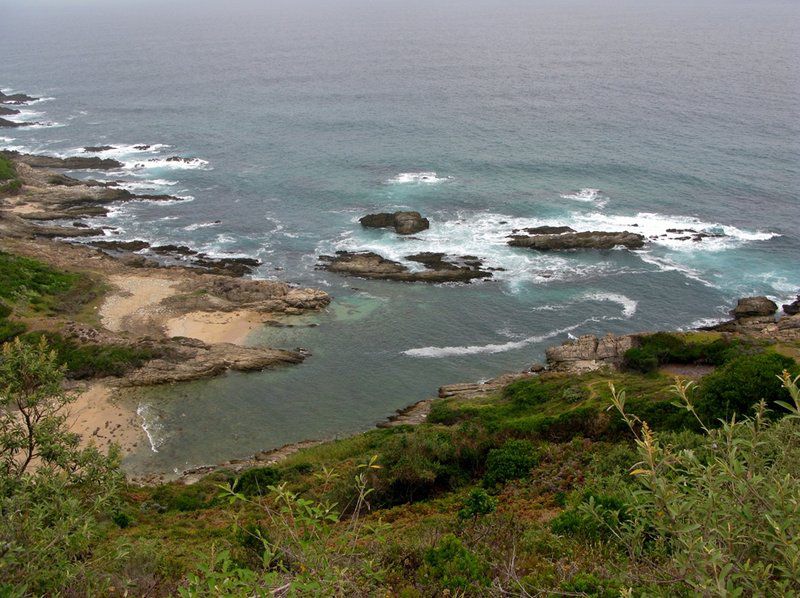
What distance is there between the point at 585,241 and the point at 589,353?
71.0ft

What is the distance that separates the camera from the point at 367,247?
63969mm

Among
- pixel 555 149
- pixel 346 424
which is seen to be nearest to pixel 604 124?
pixel 555 149

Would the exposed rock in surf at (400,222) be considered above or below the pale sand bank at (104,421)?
above

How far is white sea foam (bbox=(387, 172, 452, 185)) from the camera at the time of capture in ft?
260

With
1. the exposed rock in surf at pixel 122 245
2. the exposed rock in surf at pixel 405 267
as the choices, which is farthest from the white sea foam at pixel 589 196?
the exposed rock in surf at pixel 122 245

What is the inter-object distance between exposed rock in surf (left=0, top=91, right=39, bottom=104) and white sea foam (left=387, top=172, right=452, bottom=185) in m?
86.5

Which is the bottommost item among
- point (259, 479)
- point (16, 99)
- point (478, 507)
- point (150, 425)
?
point (150, 425)

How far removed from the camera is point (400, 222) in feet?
219

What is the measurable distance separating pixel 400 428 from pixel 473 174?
167 feet

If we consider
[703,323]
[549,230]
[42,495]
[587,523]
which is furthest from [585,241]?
[42,495]

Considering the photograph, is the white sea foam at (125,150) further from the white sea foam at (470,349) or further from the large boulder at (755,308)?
the large boulder at (755,308)

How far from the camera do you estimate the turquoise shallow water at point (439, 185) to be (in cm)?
4631

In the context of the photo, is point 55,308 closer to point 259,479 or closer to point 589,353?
point 259,479

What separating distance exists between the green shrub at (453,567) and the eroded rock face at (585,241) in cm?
4974
